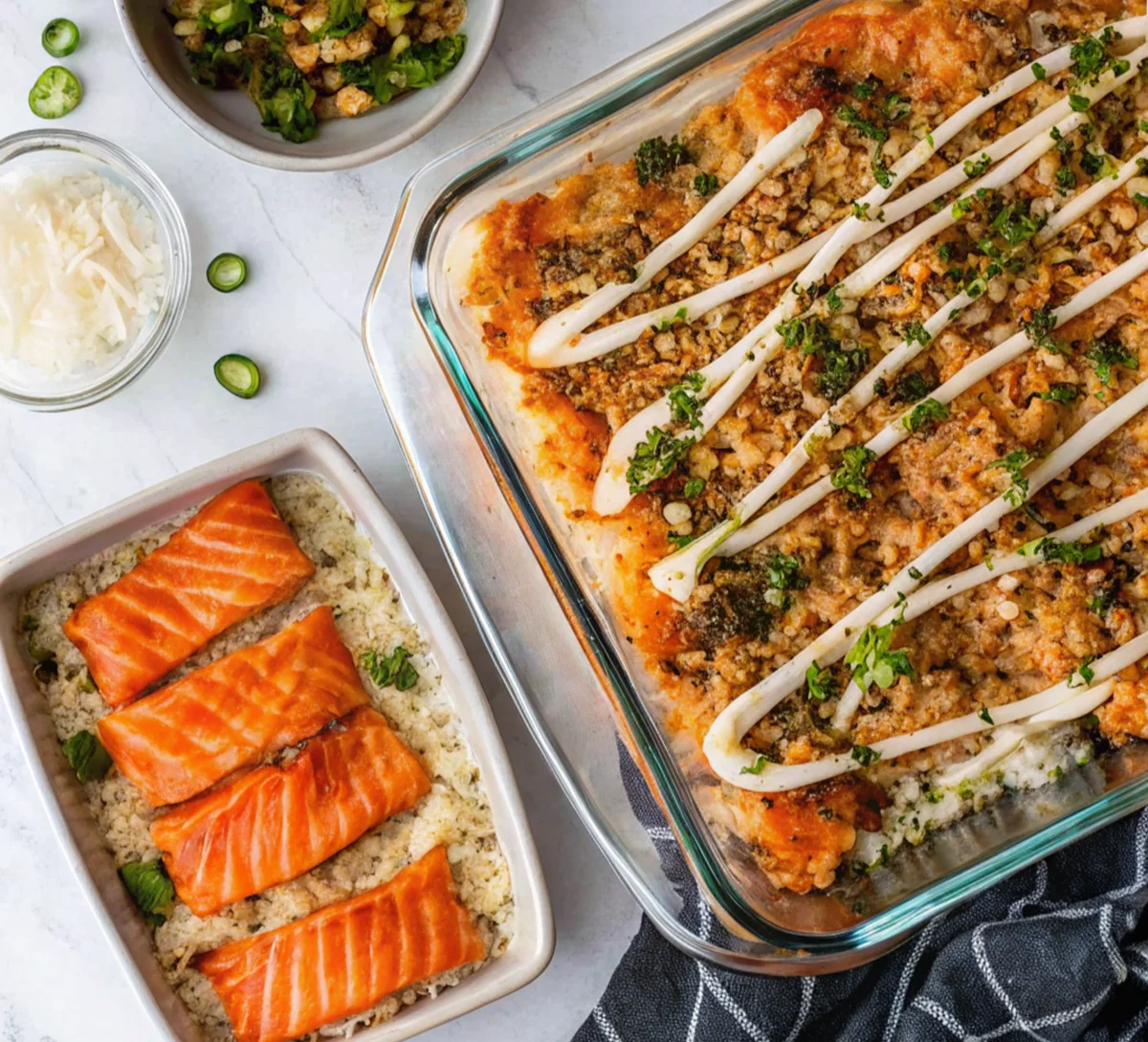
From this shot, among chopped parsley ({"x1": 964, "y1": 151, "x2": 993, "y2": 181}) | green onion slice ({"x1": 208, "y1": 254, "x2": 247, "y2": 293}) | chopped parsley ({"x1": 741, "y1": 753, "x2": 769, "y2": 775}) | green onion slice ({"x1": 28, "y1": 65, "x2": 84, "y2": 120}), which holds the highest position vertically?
green onion slice ({"x1": 28, "y1": 65, "x2": 84, "y2": 120})

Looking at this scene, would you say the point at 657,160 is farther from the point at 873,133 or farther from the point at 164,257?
the point at 164,257

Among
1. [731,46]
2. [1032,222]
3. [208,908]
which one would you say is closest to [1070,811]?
[1032,222]

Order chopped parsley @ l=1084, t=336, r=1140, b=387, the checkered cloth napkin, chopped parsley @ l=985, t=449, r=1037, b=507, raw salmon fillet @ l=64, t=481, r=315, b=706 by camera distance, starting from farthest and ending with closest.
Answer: raw salmon fillet @ l=64, t=481, r=315, b=706 < the checkered cloth napkin < chopped parsley @ l=1084, t=336, r=1140, b=387 < chopped parsley @ l=985, t=449, r=1037, b=507

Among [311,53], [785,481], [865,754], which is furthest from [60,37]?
[865,754]

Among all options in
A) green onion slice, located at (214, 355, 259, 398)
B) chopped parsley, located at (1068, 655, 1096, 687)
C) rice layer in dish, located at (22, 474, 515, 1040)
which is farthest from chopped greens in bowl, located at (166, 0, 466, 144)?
chopped parsley, located at (1068, 655, 1096, 687)

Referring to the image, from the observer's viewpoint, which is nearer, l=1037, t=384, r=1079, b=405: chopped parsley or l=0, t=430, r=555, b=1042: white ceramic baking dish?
l=1037, t=384, r=1079, b=405: chopped parsley

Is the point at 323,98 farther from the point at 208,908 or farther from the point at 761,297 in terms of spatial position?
the point at 208,908

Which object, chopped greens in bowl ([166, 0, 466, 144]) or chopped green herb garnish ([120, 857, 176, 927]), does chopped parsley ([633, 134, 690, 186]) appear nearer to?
chopped greens in bowl ([166, 0, 466, 144])

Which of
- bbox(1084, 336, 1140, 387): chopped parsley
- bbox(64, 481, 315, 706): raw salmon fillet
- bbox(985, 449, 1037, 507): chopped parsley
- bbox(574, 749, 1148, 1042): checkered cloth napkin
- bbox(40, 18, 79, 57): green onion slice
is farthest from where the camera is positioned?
bbox(40, 18, 79, 57): green onion slice
